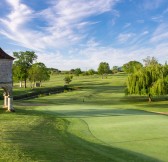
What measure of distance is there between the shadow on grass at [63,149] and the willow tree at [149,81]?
29964mm

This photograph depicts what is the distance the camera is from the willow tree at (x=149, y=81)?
52.3 metres

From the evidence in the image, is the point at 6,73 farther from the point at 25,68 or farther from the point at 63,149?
the point at 25,68

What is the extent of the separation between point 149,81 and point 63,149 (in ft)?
126

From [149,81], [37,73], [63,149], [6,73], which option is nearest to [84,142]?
[63,149]

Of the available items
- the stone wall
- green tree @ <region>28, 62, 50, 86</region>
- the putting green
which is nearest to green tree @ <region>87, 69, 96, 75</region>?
green tree @ <region>28, 62, 50, 86</region>

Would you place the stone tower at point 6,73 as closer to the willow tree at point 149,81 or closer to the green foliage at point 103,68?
the willow tree at point 149,81

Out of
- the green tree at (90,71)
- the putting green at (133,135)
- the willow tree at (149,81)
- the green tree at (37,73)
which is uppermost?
the green tree at (90,71)

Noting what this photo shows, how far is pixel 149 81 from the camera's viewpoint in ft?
181

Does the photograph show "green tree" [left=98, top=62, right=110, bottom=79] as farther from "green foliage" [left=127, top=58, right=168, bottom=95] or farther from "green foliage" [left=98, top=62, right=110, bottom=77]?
"green foliage" [left=127, top=58, right=168, bottom=95]

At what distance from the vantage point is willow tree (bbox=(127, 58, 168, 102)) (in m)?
52.3

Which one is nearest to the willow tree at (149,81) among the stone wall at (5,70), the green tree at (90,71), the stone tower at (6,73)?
the stone tower at (6,73)

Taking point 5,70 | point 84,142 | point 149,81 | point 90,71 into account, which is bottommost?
point 84,142

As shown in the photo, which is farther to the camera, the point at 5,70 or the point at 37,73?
the point at 37,73

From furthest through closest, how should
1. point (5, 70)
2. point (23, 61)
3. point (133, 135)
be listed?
point (23, 61) → point (5, 70) → point (133, 135)
